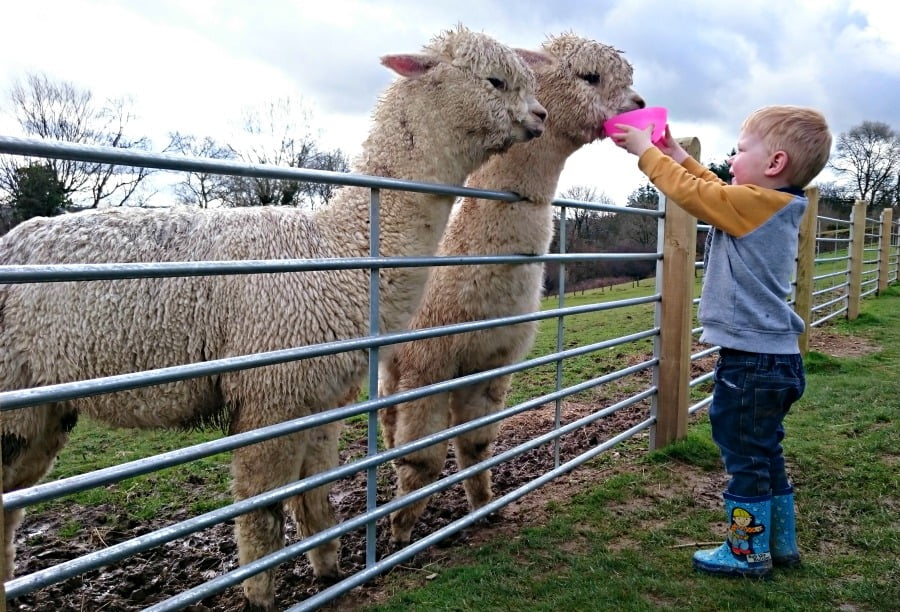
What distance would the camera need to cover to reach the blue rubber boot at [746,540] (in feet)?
8.94

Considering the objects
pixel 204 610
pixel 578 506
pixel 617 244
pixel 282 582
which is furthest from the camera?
pixel 617 244

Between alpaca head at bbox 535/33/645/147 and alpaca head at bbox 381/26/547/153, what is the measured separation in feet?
2.01

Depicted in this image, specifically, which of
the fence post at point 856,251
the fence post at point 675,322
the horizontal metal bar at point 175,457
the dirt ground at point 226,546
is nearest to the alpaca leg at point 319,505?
the dirt ground at point 226,546

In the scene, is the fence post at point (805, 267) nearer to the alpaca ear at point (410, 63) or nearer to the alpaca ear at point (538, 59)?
the alpaca ear at point (538, 59)

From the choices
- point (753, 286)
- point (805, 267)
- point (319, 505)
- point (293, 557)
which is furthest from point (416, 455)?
point (805, 267)

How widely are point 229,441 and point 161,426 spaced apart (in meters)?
1.02

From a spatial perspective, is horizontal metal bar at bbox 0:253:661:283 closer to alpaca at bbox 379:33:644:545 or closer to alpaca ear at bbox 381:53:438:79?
alpaca at bbox 379:33:644:545

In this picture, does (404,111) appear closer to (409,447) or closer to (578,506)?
(409,447)

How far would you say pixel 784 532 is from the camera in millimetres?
2912

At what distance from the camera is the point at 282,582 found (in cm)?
327

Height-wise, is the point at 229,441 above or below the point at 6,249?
below

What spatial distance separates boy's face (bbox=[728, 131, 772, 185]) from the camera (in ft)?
8.63

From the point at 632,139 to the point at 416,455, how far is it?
199cm

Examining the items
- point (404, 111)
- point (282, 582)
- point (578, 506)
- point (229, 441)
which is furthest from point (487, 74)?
point (282, 582)
